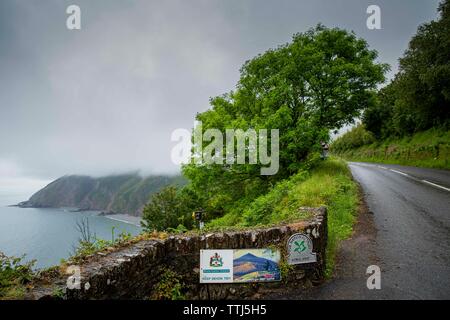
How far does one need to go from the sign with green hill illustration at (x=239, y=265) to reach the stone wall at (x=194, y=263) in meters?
0.13

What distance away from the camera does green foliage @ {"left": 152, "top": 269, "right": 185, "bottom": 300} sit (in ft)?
19.6

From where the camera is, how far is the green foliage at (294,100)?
18.3 m

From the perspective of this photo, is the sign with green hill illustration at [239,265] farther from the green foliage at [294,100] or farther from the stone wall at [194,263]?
the green foliage at [294,100]

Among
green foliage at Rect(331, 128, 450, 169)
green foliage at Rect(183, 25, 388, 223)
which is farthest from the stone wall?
green foliage at Rect(331, 128, 450, 169)

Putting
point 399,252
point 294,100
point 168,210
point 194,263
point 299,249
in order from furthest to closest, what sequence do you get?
point 168,210 → point 294,100 → point 399,252 → point 299,249 → point 194,263

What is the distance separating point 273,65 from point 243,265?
61.7 feet

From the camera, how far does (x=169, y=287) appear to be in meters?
6.11

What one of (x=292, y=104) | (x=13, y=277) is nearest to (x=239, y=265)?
(x=13, y=277)

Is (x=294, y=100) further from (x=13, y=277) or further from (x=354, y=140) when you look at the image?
(x=354, y=140)

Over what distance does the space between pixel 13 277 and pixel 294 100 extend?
20.2 m

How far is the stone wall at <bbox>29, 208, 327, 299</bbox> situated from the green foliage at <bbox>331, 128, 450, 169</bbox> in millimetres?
22672

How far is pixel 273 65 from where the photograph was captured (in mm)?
22219

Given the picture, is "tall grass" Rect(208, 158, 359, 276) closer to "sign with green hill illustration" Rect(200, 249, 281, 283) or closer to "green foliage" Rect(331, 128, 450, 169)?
"sign with green hill illustration" Rect(200, 249, 281, 283)
